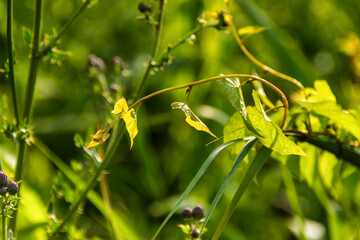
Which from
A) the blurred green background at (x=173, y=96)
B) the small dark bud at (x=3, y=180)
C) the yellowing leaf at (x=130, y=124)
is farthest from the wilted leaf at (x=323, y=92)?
the blurred green background at (x=173, y=96)

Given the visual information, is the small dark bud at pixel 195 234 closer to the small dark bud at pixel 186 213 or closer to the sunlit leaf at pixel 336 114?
the small dark bud at pixel 186 213

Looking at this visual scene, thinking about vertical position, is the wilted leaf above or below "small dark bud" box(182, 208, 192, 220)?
above

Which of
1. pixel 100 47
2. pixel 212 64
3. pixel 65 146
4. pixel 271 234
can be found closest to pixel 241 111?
pixel 271 234

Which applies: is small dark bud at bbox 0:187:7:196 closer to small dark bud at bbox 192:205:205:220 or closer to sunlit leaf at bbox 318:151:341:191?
small dark bud at bbox 192:205:205:220

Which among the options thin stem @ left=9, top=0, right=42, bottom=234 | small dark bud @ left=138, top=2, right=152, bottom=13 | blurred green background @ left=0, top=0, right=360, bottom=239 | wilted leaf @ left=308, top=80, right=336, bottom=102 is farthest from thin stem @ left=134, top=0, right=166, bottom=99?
blurred green background @ left=0, top=0, right=360, bottom=239

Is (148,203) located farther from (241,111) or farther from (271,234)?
(241,111)

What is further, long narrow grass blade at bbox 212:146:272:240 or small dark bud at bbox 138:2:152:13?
small dark bud at bbox 138:2:152:13

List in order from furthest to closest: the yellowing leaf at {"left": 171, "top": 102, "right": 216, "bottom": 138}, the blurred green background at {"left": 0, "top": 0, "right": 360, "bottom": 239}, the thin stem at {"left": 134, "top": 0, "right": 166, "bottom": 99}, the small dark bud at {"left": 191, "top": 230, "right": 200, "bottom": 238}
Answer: the blurred green background at {"left": 0, "top": 0, "right": 360, "bottom": 239} < the thin stem at {"left": 134, "top": 0, "right": 166, "bottom": 99} < the small dark bud at {"left": 191, "top": 230, "right": 200, "bottom": 238} < the yellowing leaf at {"left": 171, "top": 102, "right": 216, "bottom": 138}
